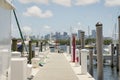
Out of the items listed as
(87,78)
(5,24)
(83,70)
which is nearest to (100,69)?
(83,70)

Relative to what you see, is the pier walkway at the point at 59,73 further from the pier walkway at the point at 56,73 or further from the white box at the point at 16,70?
the white box at the point at 16,70

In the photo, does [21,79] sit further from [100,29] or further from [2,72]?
[100,29]

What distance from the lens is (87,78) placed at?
14828 millimetres

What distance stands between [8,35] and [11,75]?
880mm

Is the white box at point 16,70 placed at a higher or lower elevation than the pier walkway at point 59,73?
higher

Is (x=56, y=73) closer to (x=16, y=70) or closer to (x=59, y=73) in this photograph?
(x=59, y=73)

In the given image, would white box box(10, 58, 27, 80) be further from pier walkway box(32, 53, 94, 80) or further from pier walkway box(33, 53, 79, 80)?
pier walkway box(33, 53, 79, 80)

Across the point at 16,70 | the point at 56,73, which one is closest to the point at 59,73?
the point at 56,73

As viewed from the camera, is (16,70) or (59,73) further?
(59,73)

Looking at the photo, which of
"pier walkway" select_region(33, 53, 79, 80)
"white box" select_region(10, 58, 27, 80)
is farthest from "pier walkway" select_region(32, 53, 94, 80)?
"white box" select_region(10, 58, 27, 80)

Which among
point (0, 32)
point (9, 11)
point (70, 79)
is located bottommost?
point (70, 79)

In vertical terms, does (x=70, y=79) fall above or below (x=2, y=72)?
below

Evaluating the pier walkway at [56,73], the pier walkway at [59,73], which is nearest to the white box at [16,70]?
the pier walkway at [59,73]

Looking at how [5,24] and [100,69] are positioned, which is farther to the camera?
[100,69]
